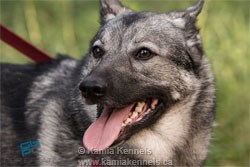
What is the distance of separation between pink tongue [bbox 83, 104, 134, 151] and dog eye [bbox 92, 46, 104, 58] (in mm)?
416

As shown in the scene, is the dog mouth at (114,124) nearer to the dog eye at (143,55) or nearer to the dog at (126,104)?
the dog at (126,104)

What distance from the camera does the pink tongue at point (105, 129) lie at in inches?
154

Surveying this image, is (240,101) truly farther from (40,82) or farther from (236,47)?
(40,82)

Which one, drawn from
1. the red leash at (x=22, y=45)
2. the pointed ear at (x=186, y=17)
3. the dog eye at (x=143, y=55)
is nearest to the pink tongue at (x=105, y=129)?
the dog eye at (x=143, y=55)

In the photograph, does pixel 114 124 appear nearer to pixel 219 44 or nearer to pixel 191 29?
pixel 191 29

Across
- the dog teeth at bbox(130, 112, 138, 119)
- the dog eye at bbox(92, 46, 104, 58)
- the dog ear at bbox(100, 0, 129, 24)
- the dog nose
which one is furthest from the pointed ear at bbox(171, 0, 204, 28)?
the dog nose

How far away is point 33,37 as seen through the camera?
7945 mm

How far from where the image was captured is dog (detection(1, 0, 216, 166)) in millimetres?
3998

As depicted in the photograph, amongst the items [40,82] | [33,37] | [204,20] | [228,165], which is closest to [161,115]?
[40,82]

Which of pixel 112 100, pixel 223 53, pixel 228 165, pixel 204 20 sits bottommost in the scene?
pixel 228 165

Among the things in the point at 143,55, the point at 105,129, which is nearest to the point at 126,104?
the point at 105,129

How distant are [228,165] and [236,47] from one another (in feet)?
4.85

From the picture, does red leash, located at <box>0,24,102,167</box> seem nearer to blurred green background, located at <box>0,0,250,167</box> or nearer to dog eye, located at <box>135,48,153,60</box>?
blurred green background, located at <box>0,0,250,167</box>

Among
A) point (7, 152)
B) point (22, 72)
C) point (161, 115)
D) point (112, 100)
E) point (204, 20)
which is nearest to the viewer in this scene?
point (112, 100)
